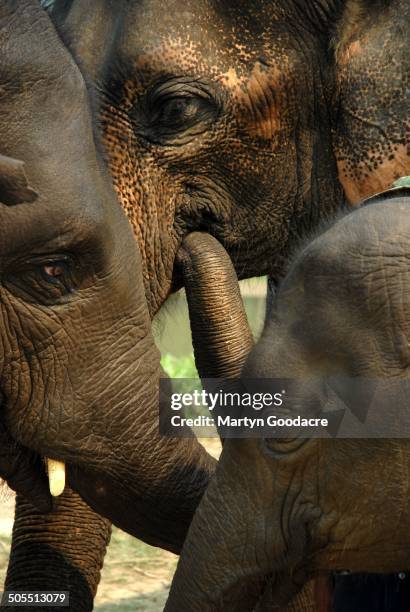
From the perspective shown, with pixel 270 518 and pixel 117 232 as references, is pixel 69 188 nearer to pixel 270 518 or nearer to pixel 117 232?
pixel 117 232

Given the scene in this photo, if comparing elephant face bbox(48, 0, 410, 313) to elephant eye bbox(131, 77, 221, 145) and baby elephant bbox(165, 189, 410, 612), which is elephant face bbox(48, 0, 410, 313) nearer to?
elephant eye bbox(131, 77, 221, 145)

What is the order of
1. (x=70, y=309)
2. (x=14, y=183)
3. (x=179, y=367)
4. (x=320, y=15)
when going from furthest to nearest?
(x=179, y=367) → (x=320, y=15) → (x=70, y=309) → (x=14, y=183)

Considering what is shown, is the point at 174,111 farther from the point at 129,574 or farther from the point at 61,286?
the point at 129,574

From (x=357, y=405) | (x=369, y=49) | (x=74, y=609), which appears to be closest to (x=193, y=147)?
(x=369, y=49)

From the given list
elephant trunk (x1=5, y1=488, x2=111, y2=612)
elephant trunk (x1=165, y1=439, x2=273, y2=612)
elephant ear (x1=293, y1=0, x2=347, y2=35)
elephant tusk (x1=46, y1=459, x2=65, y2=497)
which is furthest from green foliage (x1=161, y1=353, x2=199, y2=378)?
elephant trunk (x1=165, y1=439, x2=273, y2=612)

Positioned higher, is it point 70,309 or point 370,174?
point 370,174

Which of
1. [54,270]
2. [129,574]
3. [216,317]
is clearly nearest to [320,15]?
[216,317]

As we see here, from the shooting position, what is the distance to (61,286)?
389 centimetres

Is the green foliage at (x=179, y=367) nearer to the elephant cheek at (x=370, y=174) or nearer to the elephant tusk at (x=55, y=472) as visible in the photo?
the elephant cheek at (x=370, y=174)

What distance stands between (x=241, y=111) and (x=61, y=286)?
933 mm

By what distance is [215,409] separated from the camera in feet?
12.8

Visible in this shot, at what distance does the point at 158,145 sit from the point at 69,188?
28.5 inches

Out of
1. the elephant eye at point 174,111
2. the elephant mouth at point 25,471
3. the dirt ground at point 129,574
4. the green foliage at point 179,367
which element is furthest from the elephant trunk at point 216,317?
the green foliage at point 179,367

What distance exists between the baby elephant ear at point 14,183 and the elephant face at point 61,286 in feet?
0.10
